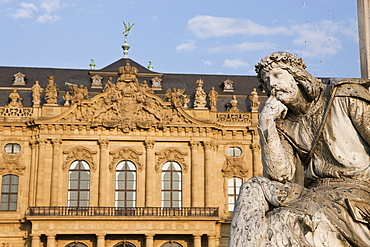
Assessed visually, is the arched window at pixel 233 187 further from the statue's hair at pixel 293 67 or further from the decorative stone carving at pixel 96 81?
the statue's hair at pixel 293 67

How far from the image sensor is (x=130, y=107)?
34.8 metres

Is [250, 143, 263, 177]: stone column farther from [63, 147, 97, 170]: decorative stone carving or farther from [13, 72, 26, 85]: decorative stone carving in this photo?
[13, 72, 26, 85]: decorative stone carving

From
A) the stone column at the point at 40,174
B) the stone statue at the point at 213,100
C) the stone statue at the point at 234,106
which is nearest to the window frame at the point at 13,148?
the stone column at the point at 40,174

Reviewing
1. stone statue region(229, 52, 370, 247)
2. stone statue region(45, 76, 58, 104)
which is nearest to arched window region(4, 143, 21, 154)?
stone statue region(45, 76, 58, 104)

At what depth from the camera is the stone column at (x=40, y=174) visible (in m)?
33.4

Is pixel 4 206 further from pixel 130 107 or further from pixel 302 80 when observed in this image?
pixel 302 80

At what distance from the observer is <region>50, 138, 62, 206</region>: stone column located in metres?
33.4

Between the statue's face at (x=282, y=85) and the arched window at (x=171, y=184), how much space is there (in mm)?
31407

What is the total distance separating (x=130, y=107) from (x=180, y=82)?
6989 millimetres

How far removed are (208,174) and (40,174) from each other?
28.9ft

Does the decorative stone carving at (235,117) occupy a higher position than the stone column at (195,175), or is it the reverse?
the decorative stone carving at (235,117)

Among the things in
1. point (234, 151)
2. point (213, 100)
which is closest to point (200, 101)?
point (213, 100)

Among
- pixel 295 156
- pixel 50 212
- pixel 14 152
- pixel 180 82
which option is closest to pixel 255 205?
pixel 295 156

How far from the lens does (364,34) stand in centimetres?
370
